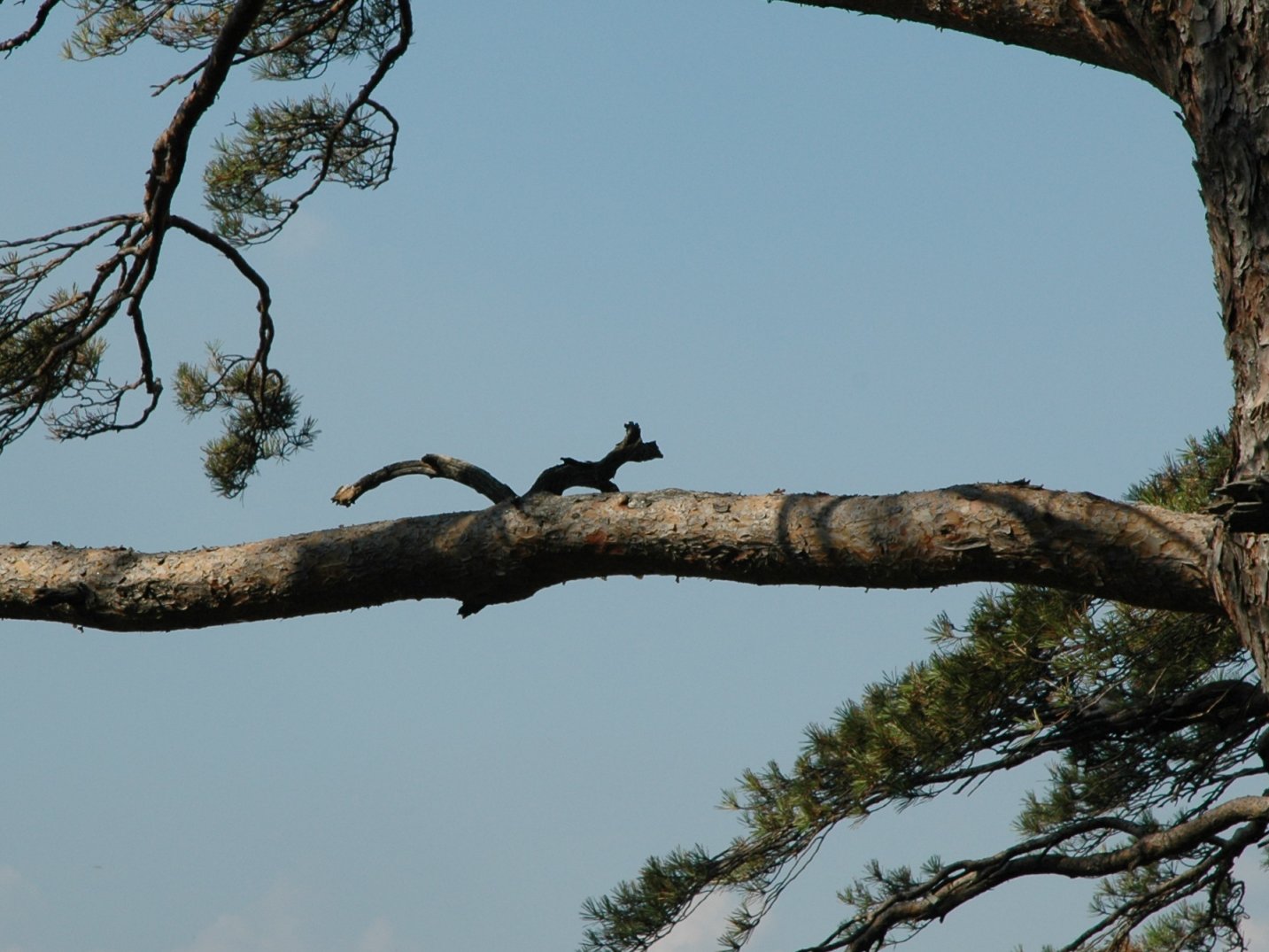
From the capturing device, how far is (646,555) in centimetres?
212

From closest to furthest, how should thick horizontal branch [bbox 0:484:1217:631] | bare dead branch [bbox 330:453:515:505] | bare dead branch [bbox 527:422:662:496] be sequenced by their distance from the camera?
thick horizontal branch [bbox 0:484:1217:631] → bare dead branch [bbox 527:422:662:496] → bare dead branch [bbox 330:453:515:505]

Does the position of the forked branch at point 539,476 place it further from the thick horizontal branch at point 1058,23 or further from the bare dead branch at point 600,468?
the thick horizontal branch at point 1058,23

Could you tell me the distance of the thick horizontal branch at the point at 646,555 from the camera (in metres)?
1.97

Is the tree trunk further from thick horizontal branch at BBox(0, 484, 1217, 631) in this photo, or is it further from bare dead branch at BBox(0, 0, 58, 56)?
bare dead branch at BBox(0, 0, 58, 56)

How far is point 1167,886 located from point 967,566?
70.9 inches

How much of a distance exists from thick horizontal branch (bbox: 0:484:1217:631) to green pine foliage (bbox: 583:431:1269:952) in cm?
90

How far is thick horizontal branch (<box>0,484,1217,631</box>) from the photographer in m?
1.97

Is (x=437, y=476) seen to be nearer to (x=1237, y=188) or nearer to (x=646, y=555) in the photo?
(x=646, y=555)

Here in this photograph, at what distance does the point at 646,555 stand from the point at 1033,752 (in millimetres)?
1559

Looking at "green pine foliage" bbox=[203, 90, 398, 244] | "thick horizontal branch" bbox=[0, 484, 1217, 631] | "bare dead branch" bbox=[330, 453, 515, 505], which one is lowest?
"thick horizontal branch" bbox=[0, 484, 1217, 631]

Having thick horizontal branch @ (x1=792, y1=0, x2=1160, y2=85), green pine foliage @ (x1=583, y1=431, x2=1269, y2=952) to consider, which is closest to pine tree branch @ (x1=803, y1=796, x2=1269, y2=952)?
green pine foliage @ (x1=583, y1=431, x2=1269, y2=952)

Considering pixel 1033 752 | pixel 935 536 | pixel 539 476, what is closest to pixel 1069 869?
pixel 1033 752

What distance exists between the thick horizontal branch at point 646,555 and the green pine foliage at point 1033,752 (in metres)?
0.90

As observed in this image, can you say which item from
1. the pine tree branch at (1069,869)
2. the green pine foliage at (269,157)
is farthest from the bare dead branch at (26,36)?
the pine tree branch at (1069,869)
